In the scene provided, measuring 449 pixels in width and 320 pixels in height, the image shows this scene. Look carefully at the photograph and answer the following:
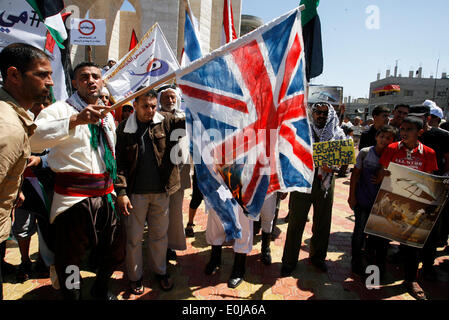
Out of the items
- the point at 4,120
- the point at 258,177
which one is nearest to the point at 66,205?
the point at 4,120

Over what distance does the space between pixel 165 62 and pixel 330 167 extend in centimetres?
278

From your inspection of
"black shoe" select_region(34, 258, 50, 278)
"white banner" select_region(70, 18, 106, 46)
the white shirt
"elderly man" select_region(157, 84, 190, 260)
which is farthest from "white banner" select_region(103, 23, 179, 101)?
"black shoe" select_region(34, 258, 50, 278)

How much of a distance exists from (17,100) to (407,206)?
3.59 meters

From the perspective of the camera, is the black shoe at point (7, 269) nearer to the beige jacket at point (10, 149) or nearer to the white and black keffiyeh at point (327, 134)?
the beige jacket at point (10, 149)

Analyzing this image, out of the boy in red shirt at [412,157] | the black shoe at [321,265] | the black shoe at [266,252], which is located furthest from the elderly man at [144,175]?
the boy in red shirt at [412,157]

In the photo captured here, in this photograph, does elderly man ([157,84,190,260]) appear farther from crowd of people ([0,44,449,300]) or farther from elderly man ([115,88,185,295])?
elderly man ([115,88,185,295])

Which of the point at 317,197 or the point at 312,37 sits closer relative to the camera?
the point at 312,37

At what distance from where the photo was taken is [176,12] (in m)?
11.4

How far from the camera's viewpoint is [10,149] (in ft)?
4.49

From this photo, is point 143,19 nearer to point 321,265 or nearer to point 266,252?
point 266,252

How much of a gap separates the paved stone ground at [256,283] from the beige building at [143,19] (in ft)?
27.0

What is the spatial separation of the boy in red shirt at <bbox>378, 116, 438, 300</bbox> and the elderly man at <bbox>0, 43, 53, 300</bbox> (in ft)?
10.5

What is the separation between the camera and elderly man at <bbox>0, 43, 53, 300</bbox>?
4.64 ft

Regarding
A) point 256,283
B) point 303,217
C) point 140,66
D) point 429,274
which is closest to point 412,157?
point 303,217
